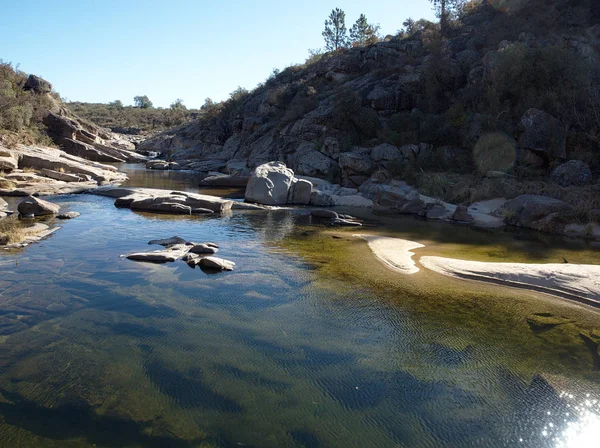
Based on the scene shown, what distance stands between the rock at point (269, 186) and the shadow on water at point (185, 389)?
17.2 m

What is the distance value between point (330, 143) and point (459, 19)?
22.3 meters

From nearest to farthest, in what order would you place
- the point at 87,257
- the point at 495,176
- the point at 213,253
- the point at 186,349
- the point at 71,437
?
1. the point at 71,437
2. the point at 186,349
3. the point at 87,257
4. the point at 213,253
5. the point at 495,176

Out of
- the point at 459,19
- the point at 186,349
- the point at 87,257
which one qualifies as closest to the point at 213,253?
the point at 87,257

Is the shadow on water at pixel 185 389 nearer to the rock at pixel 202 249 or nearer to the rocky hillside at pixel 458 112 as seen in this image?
the rock at pixel 202 249

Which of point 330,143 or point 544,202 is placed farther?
point 330,143

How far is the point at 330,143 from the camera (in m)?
32.3

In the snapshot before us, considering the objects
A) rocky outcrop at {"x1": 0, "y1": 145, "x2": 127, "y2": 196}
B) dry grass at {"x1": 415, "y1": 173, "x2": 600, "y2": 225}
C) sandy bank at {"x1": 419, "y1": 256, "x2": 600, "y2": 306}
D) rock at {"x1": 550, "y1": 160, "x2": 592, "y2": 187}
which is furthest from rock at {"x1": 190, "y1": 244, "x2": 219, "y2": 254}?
rock at {"x1": 550, "y1": 160, "x2": 592, "y2": 187}

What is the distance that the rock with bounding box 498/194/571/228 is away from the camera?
58.9 ft

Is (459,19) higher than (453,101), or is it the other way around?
(459,19)

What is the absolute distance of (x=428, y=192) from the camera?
2422 cm

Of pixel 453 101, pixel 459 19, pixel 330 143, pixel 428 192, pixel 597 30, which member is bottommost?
pixel 428 192

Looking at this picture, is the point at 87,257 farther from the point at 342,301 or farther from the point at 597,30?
the point at 597,30

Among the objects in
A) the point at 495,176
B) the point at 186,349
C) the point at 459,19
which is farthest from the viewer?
the point at 459,19

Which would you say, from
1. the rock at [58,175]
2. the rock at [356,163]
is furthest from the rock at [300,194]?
the rock at [58,175]
